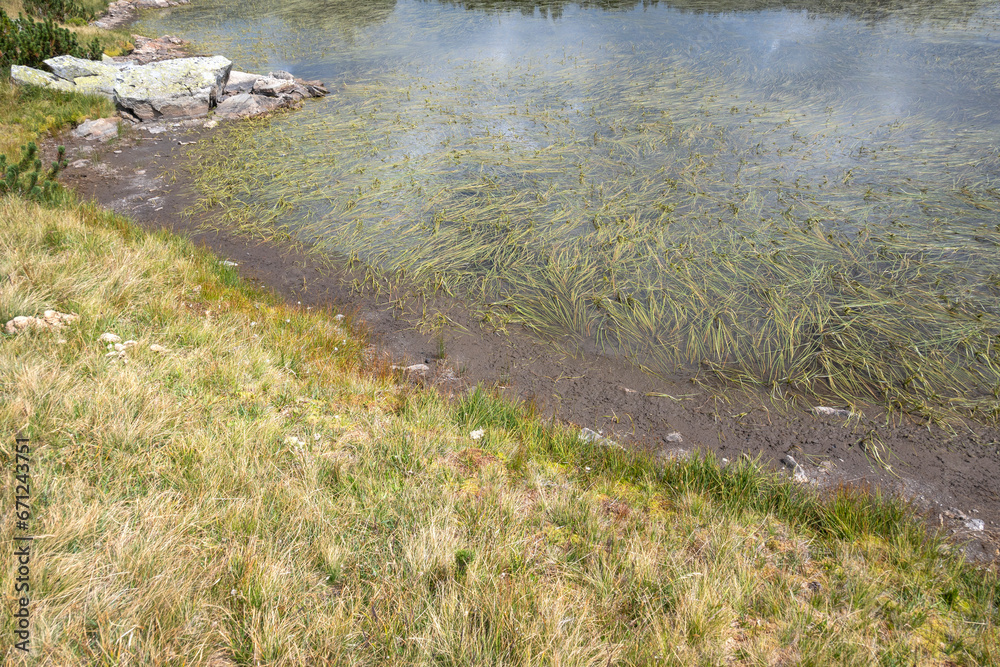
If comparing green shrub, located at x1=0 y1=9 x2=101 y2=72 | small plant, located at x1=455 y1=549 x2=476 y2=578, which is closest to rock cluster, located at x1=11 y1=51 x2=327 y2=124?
green shrub, located at x1=0 y1=9 x2=101 y2=72

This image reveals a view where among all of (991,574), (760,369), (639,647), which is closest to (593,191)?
(760,369)

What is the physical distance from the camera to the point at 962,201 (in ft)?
24.0

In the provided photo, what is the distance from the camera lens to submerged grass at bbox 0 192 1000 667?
206 cm

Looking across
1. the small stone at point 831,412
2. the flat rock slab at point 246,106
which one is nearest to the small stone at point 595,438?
the small stone at point 831,412

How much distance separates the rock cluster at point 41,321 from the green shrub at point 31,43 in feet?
43.3

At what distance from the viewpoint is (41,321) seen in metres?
4.04

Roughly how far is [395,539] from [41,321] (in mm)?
3757

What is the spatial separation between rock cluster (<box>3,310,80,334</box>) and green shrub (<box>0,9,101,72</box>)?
13.2 meters

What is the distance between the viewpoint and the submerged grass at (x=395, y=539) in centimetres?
206

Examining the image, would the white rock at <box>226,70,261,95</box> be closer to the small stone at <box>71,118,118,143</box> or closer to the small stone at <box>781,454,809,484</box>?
the small stone at <box>71,118,118,143</box>

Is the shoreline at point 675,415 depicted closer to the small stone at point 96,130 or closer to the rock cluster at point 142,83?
the small stone at point 96,130

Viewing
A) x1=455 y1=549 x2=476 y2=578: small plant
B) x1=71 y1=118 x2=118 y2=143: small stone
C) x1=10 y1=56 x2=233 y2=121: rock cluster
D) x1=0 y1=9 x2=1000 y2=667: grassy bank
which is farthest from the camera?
x1=10 y1=56 x2=233 y2=121: rock cluster

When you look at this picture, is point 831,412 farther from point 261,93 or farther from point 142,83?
point 142,83

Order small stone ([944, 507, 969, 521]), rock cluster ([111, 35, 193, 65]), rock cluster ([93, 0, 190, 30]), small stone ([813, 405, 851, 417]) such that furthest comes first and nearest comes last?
1. rock cluster ([93, 0, 190, 30])
2. rock cluster ([111, 35, 193, 65])
3. small stone ([813, 405, 851, 417])
4. small stone ([944, 507, 969, 521])
